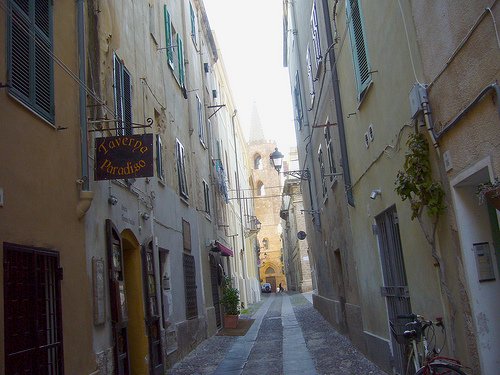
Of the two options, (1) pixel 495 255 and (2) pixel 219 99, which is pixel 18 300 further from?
(2) pixel 219 99

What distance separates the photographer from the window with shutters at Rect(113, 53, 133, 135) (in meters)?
9.38

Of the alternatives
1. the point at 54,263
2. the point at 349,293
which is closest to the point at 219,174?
the point at 349,293

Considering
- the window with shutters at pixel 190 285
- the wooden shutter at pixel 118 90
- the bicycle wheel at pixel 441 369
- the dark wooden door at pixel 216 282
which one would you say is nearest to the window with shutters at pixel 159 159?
the wooden shutter at pixel 118 90

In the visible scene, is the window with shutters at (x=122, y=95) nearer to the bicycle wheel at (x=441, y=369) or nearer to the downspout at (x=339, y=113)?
the downspout at (x=339, y=113)

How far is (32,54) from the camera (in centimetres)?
612

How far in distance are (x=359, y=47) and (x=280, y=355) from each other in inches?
278

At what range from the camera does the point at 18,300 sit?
5504 mm

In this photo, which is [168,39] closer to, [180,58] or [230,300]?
[180,58]

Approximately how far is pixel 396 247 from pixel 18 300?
5075 millimetres

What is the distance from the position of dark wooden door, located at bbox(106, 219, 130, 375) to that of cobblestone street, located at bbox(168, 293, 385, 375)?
251 cm

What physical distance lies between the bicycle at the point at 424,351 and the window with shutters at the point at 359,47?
3.55 meters

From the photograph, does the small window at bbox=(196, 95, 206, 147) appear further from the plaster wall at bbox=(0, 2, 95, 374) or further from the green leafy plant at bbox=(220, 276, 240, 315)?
the plaster wall at bbox=(0, 2, 95, 374)

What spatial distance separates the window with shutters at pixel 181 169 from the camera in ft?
47.6

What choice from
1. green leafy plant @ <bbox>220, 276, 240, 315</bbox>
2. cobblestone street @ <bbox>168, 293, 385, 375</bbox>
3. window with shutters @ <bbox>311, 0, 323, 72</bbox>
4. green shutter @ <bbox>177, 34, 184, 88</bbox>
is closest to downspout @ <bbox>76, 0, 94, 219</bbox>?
cobblestone street @ <bbox>168, 293, 385, 375</bbox>
